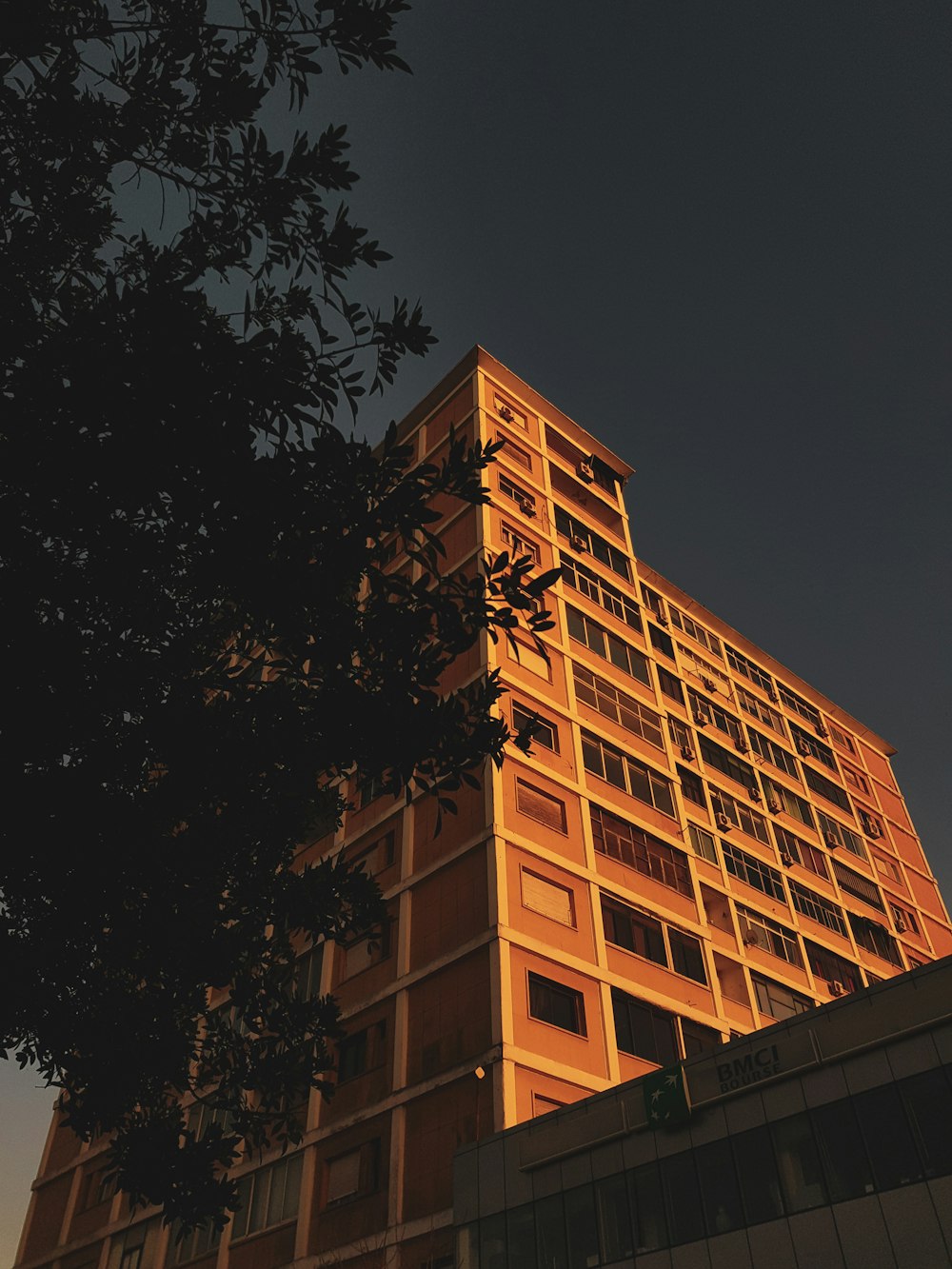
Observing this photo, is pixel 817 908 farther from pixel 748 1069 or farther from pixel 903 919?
pixel 748 1069

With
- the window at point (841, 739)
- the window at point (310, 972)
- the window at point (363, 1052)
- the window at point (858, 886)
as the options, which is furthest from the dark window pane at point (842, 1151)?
the window at point (841, 739)

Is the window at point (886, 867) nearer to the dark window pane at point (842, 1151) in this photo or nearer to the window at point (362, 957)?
the window at point (362, 957)

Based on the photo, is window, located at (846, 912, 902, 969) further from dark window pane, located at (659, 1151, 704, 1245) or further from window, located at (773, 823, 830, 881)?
dark window pane, located at (659, 1151, 704, 1245)

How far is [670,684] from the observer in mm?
41719

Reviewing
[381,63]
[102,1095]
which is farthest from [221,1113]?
[381,63]

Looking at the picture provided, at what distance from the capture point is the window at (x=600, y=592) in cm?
3869

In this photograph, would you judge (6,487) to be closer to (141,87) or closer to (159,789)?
(159,789)

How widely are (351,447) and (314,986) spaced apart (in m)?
23.7

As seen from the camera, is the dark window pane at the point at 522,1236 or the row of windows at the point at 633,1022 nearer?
the dark window pane at the point at 522,1236

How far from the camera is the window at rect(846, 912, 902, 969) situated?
141ft

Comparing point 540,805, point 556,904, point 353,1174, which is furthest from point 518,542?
point 353,1174

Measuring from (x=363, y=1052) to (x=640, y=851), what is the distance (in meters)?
10.6

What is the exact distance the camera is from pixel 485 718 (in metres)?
10.3

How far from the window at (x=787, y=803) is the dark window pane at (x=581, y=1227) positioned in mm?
27227
